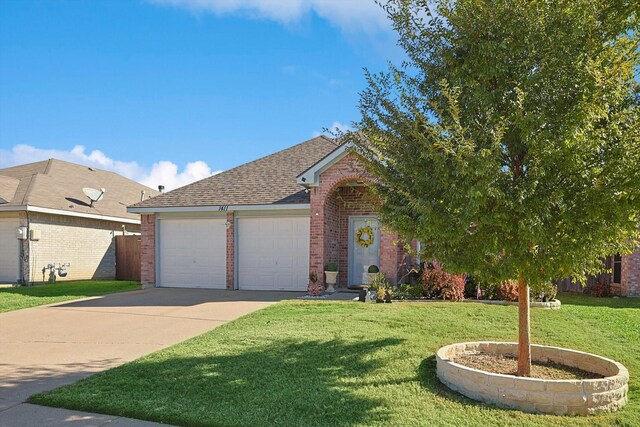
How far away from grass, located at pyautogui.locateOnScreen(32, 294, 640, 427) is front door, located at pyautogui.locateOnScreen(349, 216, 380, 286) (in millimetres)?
4886

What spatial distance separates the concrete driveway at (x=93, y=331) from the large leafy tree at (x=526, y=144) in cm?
455

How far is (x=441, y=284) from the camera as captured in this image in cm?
1071

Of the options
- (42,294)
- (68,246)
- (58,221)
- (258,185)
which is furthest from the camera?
(68,246)

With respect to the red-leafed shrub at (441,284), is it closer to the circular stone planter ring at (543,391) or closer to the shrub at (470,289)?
the shrub at (470,289)

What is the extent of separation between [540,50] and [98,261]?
1932cm

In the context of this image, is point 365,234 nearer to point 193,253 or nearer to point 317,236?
point 317,236

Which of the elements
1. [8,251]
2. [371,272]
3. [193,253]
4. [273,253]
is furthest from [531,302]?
[8,251]

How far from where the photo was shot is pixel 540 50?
4719mm

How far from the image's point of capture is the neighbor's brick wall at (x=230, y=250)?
14.4 metres

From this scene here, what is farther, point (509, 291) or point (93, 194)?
point (93, 194)

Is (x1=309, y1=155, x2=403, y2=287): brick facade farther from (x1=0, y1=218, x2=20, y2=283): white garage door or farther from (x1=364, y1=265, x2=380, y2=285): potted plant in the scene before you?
(x1=0, y1=218, x2=20, y2=283): white garage door

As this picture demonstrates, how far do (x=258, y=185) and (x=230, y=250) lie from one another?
Result: 8.03 ft

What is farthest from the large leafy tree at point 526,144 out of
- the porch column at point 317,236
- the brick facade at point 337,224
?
the porch column at point 317,236

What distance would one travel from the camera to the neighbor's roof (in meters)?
17.1
